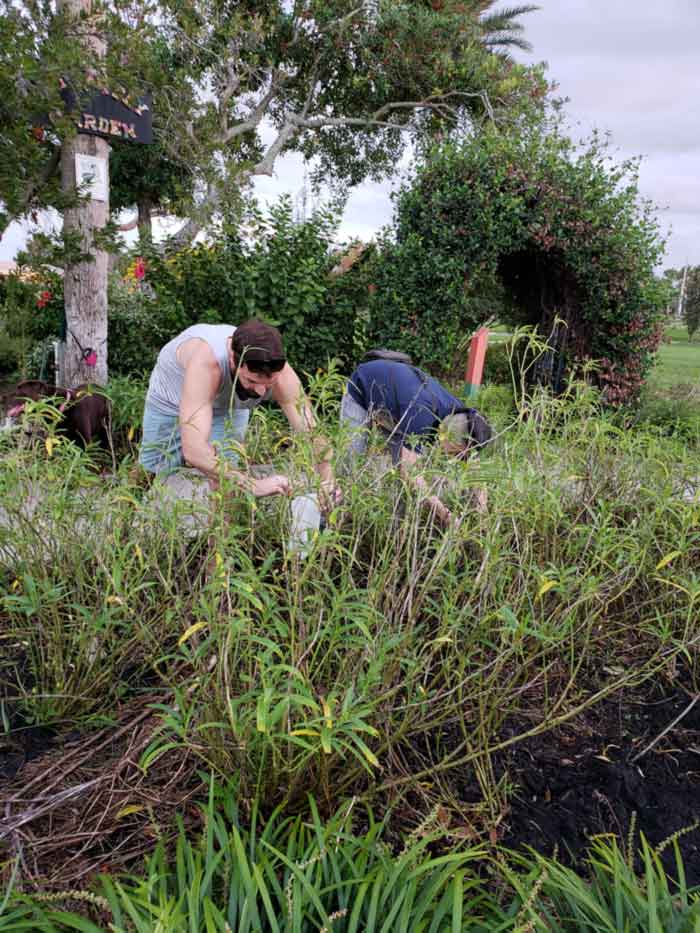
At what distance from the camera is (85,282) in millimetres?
5133

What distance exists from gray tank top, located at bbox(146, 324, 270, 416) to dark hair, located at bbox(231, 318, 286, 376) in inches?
8.3

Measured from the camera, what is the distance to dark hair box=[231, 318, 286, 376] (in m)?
2.31

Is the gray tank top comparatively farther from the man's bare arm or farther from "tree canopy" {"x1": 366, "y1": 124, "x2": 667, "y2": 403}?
"tree canopy" {"x1": 366, "y1": 124, "x2": 667, "y2": 403}

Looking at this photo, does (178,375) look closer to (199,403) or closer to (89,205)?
(199,403)

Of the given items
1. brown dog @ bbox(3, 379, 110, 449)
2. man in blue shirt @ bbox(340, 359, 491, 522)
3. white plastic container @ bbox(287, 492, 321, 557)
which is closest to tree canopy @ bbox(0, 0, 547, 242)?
brown dog @ bbox(3, 379, 110, 449)

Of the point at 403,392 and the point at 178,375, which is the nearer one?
the point at 178,375

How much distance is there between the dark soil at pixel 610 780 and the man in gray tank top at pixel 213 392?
3.30ft

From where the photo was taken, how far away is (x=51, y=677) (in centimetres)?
187

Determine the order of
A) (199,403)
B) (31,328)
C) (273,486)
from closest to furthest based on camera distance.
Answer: (273,486)
(199,403)
(31,328)

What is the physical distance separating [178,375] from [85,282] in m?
3.05

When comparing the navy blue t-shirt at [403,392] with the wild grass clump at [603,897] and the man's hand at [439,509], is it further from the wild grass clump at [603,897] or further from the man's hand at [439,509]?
the wild grass clump at [603,897]

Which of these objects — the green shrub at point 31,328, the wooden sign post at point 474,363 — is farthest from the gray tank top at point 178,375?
the green shrub at point 31,328

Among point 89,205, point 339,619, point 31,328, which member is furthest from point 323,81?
point 339,619

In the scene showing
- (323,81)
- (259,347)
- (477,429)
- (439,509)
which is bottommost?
(439,509)
